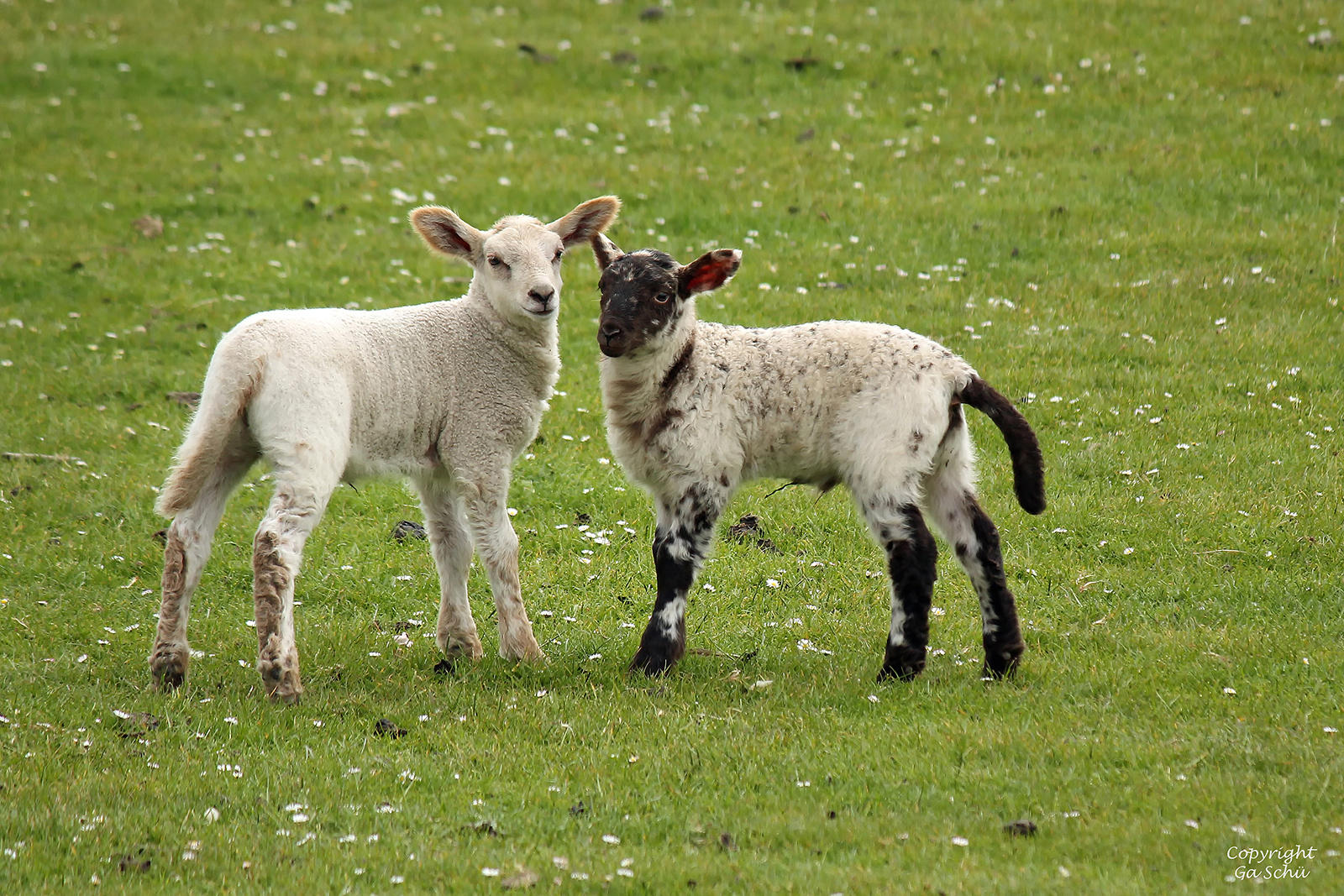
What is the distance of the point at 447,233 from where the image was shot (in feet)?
27.5

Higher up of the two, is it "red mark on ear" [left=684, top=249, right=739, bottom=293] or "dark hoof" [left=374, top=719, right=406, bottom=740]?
"red mark on ear" [left=684, top=249, right=739, bottom=293]

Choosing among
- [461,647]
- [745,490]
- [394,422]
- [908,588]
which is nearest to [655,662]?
[461,647]

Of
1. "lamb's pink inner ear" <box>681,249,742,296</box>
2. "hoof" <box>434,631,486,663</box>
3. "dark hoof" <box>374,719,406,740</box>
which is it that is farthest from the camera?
"hoof" <box>434,631,486,663</box>

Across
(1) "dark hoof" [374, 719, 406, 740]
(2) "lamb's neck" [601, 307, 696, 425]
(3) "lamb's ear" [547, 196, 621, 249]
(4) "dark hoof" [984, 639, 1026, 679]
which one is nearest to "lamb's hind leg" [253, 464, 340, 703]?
(1) "dark hoof" [374, 719, 406, 740]

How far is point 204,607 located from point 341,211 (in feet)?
28.9

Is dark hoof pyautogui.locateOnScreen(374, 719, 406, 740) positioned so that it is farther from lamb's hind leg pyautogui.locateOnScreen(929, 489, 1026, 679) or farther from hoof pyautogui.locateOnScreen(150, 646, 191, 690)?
lamb's hind leg pyautogui.locateOnScreen(929, 489, 1026, 679)

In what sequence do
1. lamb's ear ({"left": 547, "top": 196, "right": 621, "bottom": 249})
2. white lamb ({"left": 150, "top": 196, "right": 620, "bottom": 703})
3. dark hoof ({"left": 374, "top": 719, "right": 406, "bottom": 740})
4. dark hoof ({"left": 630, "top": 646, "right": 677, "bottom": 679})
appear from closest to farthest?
dark hoof ({"left": 374, "top": 719, "right": 406, "bottom": 740}) → white lamb ({"left": 150, "top": 196, "right": 620, "bottom": 703}) → dark hoof ({"left": 630, "top": 646, "right": 677, "bottom": 679}) → lamb's ear ({"left": 547, "top": 196, "right": 621, "bottom": 249})

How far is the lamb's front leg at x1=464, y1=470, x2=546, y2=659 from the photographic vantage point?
7.83 metres

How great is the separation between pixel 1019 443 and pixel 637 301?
7.56ft

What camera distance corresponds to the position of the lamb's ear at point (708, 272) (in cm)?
775

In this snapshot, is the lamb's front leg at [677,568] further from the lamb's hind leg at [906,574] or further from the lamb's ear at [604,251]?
the lamb's ear at [604,251]

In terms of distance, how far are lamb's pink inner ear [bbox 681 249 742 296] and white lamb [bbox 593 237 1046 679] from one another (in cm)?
1

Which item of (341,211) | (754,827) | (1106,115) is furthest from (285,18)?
(754,827)

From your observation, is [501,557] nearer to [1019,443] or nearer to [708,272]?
[708,272]
